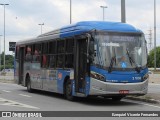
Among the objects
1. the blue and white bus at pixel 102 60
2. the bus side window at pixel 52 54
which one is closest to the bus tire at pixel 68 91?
the blue and white bus at pixel 102 60

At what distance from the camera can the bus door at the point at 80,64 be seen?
18156 millimetres

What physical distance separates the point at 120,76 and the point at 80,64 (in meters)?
1.99

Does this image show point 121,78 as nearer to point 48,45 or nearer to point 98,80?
point 98,80

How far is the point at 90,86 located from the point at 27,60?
942 centimetres

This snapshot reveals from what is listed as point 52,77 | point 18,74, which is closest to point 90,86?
point 52,77

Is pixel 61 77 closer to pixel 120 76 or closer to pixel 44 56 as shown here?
pixel 44 56

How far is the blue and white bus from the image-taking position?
1738cm

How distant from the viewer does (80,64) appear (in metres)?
18.6

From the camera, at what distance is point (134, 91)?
1762 centimetres

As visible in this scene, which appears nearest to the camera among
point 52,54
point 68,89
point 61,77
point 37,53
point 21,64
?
point 68,89

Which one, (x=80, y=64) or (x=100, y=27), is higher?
(x=100, y=27)

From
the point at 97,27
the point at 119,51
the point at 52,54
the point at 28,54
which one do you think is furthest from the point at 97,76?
the point at 28,54

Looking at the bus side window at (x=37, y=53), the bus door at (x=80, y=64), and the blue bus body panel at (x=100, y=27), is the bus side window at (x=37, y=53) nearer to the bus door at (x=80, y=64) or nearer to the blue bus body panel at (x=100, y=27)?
the blue bus body panel at (x=100, y=27)

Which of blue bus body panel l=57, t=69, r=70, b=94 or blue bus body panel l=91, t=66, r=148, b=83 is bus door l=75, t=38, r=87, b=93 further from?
blue bus body panel l=57, t=69, r=70, b=94
